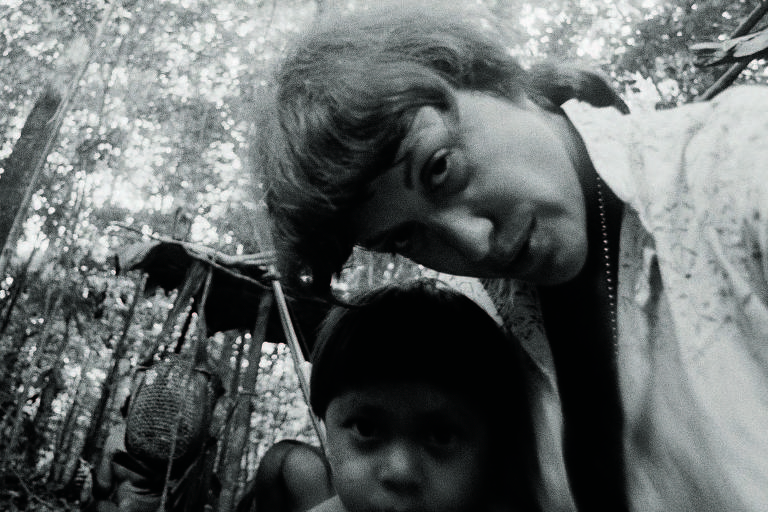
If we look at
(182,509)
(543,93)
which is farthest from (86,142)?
(543,93)

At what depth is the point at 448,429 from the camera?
1042 mm

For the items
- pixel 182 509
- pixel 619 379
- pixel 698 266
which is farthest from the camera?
pixel 182 509

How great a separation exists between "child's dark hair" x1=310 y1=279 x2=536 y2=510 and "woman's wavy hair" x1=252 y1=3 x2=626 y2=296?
182 mm

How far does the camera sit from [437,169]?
105cm

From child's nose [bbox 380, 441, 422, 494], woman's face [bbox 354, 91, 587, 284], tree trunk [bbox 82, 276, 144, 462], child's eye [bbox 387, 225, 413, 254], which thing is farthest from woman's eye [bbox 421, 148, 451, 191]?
tree trunk [bbox 82, 276, 144, 462]

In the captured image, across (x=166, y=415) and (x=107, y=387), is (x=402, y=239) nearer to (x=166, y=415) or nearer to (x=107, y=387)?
(x=166, y=415)

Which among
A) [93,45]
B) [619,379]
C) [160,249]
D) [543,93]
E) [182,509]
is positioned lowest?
[182,509]

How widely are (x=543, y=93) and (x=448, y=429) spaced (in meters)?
0.69

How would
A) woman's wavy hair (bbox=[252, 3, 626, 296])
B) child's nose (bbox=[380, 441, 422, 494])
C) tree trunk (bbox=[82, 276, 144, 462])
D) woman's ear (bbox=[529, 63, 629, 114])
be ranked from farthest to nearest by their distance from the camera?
tree trunk (bbox=[82, 276, 144, 462]) < woman's ear (bbox=[529, 63, 629, 114]) < woman's wavy hair (bbox=[252, 3, 626, 296]) < child's nose (bbox=[380, 441, 422, 494])

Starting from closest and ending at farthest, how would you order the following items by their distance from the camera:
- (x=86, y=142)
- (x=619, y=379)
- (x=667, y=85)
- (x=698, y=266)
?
(x=698, y=266) < (x=619, y=379) < (x=667, y=85) < (x=86, y=142)

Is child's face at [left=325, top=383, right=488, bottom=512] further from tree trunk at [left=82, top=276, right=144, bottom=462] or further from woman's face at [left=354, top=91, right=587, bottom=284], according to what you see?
tree trunk at [left=82, top=276, right=144, bottom=462]

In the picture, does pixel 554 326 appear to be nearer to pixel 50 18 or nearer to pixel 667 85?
pixel 667 85

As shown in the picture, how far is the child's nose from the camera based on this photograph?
3.25 ft

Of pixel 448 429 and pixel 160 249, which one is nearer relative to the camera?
pixel 448 429
